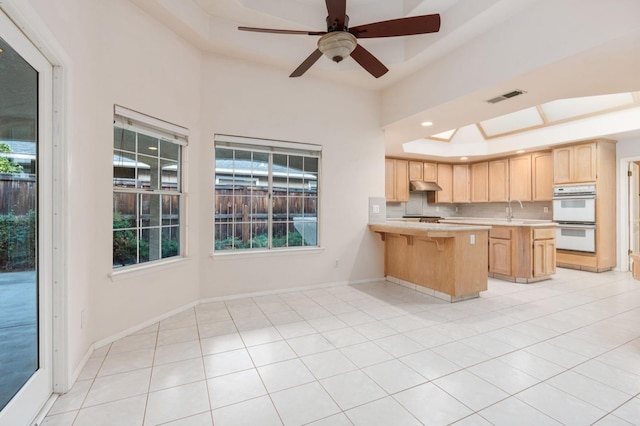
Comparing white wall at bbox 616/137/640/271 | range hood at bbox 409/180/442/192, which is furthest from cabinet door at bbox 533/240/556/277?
range hood at bbox 409/180/442/192

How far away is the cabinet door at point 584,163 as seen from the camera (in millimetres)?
5320

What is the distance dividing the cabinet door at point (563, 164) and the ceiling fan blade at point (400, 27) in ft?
16.6

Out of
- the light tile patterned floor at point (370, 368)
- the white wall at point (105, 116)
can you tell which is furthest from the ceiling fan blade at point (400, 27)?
the light tile patterned floor at point (370, 368)

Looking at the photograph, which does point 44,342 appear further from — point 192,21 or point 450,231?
point 450,231

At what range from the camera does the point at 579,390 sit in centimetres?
191

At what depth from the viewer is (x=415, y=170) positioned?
23.5 feet

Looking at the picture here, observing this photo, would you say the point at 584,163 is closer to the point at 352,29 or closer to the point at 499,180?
the point at 499,180

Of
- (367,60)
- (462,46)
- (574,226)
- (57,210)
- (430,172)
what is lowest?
(574,226)

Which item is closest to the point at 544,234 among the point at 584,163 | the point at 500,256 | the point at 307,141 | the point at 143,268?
the point at 500,256

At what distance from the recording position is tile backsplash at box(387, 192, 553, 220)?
663 centimetres

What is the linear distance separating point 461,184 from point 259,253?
602 centimetres

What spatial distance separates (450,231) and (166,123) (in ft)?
11.3

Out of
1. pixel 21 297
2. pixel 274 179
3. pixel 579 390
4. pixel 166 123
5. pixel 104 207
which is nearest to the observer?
pixel 21 297

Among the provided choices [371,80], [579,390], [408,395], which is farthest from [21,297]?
[371,80]
